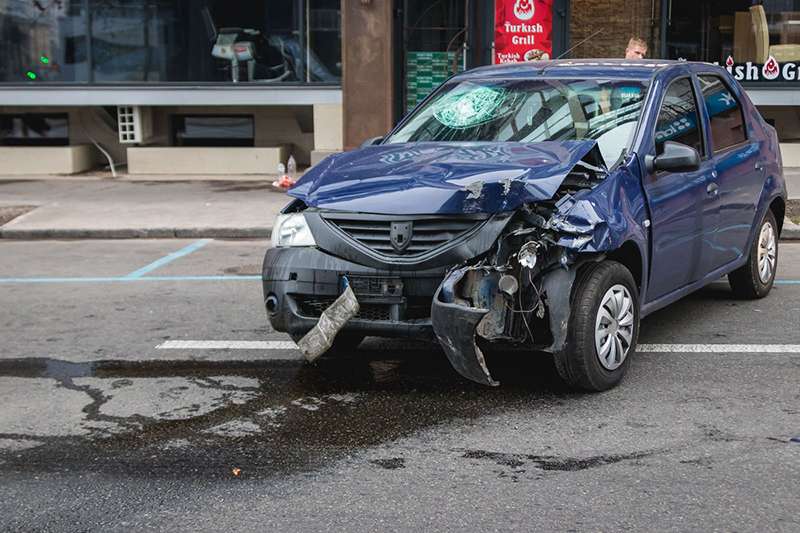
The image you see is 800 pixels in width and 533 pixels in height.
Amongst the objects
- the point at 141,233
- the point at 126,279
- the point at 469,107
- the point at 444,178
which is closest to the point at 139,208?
the point at 141,233

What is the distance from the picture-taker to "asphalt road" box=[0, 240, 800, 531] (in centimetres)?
438

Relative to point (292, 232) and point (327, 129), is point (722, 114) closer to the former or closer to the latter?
point (292, 232)

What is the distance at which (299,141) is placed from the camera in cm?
1781

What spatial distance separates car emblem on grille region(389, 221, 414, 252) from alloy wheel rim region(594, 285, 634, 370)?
3.46 ft

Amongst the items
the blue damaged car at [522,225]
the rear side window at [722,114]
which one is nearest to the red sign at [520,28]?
the rear side window at [722,114]

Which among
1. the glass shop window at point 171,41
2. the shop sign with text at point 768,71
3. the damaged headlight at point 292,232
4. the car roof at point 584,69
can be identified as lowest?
the damaged headlight at point 292,232

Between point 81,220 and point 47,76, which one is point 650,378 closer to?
point 81,220

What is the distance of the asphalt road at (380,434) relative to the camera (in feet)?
14.4

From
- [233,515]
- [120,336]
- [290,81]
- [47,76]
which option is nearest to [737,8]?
[290,81]

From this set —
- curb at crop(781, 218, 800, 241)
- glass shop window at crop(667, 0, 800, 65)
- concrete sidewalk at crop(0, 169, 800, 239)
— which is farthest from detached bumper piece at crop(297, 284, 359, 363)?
glass shop window at crop(667, 0, 800, 65)

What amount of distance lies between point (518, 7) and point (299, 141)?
14.1 ft

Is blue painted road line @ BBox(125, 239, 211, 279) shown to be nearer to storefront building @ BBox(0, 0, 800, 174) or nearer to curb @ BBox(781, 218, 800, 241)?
storefront building @ BBox(0, 0, 800, 174)

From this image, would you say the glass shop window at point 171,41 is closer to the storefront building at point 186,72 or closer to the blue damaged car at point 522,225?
the storefront building at point 186,72

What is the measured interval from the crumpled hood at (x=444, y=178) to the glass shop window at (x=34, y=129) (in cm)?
1265
